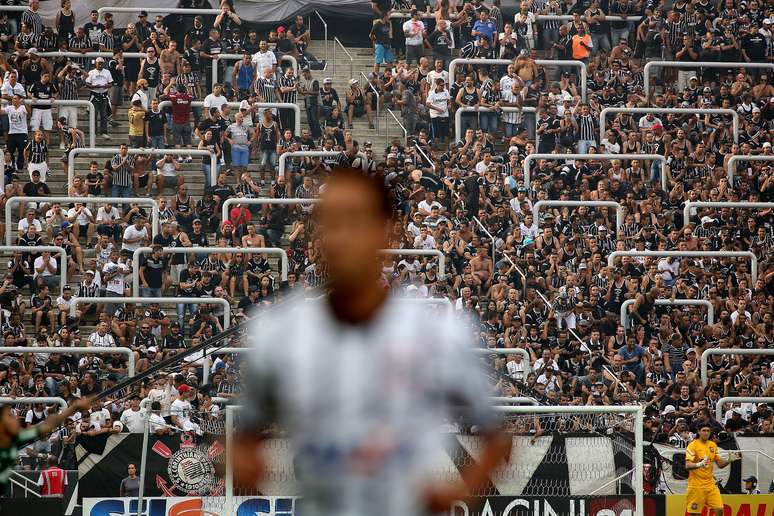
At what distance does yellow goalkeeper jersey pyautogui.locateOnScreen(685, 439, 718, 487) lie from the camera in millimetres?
16719

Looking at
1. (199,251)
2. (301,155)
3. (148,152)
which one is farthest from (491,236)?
(148,152)

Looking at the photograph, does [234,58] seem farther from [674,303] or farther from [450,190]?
[674,303]

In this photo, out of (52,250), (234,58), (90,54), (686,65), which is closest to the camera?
(52,250)

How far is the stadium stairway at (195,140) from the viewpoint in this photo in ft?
78.4

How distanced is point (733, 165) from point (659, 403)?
278 inches

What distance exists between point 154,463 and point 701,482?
6543 mm

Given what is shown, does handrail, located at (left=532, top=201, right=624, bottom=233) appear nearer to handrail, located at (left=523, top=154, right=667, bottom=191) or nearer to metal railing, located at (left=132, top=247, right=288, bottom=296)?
handrail, located at (left=523, top=154, right=667, bottom=191)

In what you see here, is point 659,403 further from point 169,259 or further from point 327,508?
point 327,508

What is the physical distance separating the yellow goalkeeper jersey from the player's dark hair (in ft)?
47.0

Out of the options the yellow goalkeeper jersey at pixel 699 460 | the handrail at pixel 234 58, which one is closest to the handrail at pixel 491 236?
the handrail at pixel 234 58

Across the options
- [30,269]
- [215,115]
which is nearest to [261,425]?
[30,269]

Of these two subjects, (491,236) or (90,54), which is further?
(90,54)

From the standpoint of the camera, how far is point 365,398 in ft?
10.1

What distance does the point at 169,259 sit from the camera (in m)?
21.3
